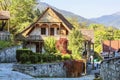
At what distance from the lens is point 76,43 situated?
4353 centimetres

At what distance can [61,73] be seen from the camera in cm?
A: 3378

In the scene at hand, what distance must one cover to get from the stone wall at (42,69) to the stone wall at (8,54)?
385 cm

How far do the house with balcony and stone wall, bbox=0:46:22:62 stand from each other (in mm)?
16483

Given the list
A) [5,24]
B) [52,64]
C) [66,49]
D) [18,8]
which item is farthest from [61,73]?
[18,8]

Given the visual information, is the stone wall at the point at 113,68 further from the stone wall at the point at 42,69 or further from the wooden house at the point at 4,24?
the wooden house at the point at 4,24

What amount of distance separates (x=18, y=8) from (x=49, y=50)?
1736 centimetres

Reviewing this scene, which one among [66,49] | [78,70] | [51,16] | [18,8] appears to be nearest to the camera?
[78,70]

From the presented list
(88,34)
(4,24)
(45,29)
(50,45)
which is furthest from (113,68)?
(4,24)

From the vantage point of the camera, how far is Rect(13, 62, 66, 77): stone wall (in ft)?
95.1

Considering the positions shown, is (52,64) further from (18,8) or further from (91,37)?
(18,8)

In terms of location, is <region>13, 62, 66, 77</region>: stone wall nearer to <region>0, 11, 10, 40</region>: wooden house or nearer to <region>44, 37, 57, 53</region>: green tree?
<region>0, 11, 10, 40</region>: wooden house

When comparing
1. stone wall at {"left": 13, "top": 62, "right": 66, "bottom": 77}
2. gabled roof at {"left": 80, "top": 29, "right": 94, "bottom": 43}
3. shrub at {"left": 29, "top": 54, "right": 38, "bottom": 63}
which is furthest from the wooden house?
gabled roof at {"left": 80, "top": 29, "right": 94, "bottom": 43}

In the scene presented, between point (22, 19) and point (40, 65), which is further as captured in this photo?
point (22, 19)

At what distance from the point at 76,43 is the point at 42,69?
13.3 metres
